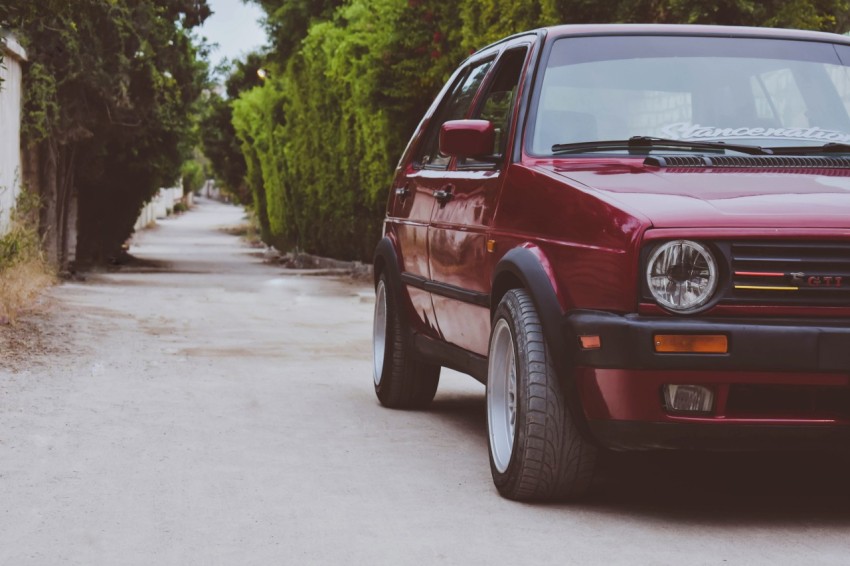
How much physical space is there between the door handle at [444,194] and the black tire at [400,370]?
1.05m

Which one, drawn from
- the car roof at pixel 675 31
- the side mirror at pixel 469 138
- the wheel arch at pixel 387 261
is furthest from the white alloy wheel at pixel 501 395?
the wheel arch at pixel 387 261

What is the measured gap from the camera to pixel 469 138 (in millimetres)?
6238

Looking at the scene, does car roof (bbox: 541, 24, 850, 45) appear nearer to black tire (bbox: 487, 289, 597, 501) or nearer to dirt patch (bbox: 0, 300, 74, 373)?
black tire (bbox: 487, 289, 597, 501)

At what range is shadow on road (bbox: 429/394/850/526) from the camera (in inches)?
207

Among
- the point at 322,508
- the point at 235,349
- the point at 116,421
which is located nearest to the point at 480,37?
the point at 235,349

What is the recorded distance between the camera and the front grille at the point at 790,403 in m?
4.82

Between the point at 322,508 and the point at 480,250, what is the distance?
1.53m

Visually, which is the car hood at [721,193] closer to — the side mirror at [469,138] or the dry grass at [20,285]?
the side mirror at [469,138]

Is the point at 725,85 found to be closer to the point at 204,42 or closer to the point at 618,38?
the point at 618,38

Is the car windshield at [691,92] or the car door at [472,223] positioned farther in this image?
the car door at [472,223]

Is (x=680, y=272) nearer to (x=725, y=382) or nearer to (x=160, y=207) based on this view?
(x=725, y=382)

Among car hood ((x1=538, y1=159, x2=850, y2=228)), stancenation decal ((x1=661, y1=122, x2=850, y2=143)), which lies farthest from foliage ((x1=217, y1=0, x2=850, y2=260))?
car hood ((x1=538, y1=159, x2=850, y2=228))

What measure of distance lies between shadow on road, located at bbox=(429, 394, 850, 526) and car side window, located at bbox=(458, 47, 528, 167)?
1642mm

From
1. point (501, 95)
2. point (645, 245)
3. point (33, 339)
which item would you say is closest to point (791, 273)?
point (645, 245)
